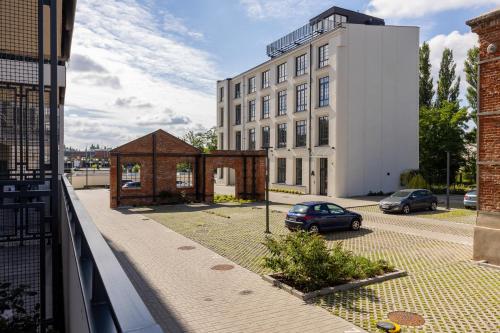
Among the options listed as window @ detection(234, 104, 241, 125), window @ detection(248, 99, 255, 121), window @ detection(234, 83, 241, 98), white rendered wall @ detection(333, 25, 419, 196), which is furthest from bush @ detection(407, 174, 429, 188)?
window @ detection(234, 83, 241, 98)

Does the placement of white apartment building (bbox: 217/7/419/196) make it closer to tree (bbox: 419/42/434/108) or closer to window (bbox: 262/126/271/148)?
window (bbox: 262/126/271/148)

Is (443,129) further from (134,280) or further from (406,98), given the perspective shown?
(134,280)

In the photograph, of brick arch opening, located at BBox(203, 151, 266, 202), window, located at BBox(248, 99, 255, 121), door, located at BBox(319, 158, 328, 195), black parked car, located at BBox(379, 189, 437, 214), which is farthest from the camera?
window, located at BBox(248, 99, 255, 121)

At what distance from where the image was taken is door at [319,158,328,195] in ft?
117

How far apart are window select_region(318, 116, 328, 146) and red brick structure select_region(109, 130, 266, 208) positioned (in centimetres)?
709

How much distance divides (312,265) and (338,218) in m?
7.88

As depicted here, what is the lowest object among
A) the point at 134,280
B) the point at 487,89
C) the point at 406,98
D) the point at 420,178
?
the point at 134,280

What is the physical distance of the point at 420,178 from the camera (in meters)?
33.5

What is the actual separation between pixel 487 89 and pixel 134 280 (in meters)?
12.2

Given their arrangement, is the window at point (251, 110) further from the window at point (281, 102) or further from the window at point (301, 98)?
the window at point (301, 98)

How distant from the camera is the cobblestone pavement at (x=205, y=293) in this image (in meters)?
7.79

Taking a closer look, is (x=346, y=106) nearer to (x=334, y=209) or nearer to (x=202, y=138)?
(x=334, y=209)

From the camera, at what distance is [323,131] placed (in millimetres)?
35812

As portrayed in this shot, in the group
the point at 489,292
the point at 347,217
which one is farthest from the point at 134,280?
the point at 347,217
